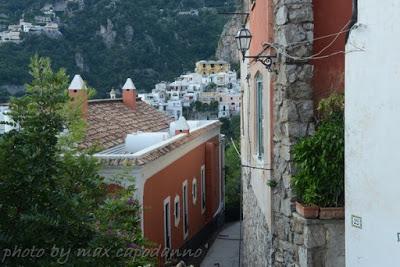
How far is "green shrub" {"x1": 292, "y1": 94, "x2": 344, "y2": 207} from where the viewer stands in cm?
587

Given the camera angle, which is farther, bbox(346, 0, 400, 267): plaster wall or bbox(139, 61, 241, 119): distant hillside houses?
bbox(139, 61, 241, 119): distant hillside houses

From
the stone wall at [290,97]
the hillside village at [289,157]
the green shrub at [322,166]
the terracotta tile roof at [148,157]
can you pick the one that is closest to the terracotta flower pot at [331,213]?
the hillside village at [289,157]

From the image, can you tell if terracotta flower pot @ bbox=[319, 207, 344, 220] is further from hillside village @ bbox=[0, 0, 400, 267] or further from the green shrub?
the green shrub

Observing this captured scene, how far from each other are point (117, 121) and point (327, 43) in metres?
12.6

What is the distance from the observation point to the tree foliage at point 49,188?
4637mm

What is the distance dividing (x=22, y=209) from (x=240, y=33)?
15.1 feet

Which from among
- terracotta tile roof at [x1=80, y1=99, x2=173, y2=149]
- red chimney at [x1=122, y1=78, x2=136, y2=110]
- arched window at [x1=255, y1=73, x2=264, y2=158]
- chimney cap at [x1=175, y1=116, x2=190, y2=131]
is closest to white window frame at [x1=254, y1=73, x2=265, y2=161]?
arched window at [x1=255, y1=73, x2=264, y2=158]

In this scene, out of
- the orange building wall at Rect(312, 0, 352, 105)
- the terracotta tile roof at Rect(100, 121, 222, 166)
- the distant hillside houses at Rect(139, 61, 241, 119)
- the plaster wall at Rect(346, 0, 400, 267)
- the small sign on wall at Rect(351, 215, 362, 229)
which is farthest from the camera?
the distant hillside houses at Rect(139, 61, 241, 119)

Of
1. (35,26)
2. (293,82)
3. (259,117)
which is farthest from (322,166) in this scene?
(35,26)

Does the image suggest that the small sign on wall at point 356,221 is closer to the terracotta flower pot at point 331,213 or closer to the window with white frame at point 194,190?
the terracotta flower pot at point 331,213

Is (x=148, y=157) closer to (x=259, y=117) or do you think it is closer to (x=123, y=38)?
(x=259, y=117)

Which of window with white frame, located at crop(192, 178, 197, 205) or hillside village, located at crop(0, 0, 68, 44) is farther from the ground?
hillside village, located at crop(0, 0, 68, 44)

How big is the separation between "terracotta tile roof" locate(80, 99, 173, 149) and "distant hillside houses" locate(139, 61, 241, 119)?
133 feet

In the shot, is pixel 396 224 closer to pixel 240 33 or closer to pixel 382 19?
pixel 382 19
